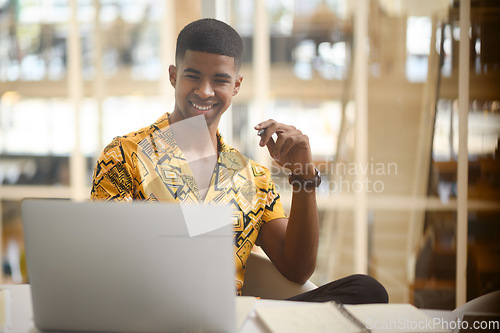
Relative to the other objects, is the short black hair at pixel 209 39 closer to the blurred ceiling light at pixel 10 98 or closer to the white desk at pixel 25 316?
the white desk at pixel 25 316

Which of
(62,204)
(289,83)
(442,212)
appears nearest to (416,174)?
(442,212)

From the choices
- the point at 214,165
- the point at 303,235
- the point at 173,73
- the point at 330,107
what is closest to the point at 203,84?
the point at 173,73

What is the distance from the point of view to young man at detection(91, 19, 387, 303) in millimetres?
1591

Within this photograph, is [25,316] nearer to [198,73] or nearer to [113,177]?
[113,177]

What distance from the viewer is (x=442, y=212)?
3.41 meters

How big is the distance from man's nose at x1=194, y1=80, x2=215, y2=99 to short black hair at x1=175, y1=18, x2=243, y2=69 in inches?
4.7

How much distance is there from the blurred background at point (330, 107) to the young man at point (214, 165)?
174 centimetres

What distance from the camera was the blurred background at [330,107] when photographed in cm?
333

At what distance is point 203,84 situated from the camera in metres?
1.82

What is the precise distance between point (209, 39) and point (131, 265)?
113 centimetres

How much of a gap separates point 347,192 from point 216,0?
1.73 meters

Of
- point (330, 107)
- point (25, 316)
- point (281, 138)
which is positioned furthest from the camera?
point (330, 107)

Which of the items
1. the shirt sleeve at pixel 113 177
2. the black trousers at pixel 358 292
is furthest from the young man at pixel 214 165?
the black trousers at pixel 358 292

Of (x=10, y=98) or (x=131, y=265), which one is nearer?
(x=131, y=265)
